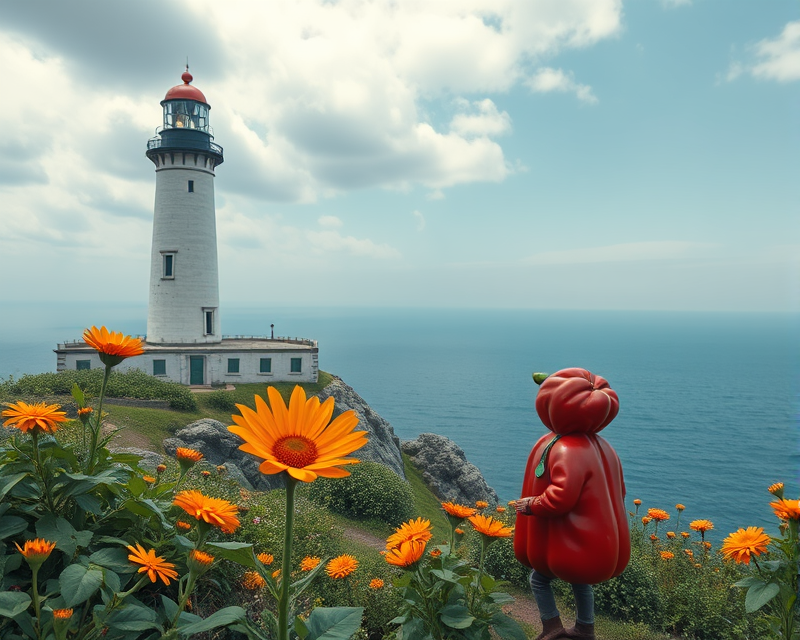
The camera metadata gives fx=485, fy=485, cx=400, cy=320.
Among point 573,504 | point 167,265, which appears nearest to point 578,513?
point 573,504

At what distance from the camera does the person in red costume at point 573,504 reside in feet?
13.5

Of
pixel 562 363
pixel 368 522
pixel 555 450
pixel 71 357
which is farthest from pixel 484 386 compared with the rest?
pixel 555 450

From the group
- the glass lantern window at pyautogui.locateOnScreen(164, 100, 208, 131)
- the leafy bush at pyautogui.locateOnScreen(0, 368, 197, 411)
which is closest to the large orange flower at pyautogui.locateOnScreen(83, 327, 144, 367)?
the leafy bush at pyautogui.locateOnScreen(0, 368, 197, 411)

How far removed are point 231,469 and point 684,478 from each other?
44.8 metres

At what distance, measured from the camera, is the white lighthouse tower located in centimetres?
2675

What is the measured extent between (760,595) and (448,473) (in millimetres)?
24302

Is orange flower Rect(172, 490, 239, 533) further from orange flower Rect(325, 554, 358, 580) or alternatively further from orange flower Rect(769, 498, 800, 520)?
orange flower Rect(769, 498, 800, 520)

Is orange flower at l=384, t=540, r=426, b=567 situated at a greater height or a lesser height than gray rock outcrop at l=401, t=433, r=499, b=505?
greater

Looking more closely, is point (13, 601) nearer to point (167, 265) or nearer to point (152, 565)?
point (152, 565)

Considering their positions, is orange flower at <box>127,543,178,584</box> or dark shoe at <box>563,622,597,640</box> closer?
orange flower at <box>127,543,178,584</box>

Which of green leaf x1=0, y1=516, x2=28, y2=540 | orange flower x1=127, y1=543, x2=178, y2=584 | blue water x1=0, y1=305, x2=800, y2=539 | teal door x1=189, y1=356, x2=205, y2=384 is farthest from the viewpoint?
blue water x1=0, y1=305, x2=800, y2=539

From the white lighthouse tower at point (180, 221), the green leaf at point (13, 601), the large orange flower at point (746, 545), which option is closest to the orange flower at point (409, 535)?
the green leaf at point (13, 601)

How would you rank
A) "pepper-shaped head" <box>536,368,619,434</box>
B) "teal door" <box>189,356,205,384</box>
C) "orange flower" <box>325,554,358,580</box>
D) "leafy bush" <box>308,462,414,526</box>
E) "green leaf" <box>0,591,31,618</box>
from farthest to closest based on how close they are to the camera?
"teal door" <box>189,356,205,384</box>
"leafy bush" <box>308,462,414,526</box>
"pepper-shaped head" <box>536,368,619,434</box>
"orange flower" <box>325,554,358,580</box>
"green leaf" <box>0,591,31,618</box>

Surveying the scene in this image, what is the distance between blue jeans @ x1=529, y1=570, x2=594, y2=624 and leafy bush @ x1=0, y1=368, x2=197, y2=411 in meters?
17.6
